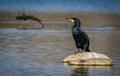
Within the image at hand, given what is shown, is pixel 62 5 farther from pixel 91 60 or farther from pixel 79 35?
pixel 91 60

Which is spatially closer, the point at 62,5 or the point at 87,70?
the point at 87,70

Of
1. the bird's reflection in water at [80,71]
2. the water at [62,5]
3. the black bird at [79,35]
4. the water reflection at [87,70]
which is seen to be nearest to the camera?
the bird's reflection in water at [80,71]

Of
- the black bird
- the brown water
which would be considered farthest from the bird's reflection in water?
the black bird

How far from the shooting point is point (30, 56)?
2583 centimetres

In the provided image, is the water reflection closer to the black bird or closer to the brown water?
the brown water

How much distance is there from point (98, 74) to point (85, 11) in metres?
48.8

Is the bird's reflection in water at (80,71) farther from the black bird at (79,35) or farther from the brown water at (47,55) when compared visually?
the black bird at (79,35)

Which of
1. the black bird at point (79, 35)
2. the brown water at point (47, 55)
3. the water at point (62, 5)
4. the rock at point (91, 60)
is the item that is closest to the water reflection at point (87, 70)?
the brown water at point (47, 55)

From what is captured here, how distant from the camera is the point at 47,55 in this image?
26312 mm

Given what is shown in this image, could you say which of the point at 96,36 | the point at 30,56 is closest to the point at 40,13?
the point at 96,36

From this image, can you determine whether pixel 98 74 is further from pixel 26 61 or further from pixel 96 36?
pixel 96 36

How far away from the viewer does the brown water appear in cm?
2127

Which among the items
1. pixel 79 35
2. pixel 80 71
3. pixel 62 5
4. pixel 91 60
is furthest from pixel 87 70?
pixel 62 5

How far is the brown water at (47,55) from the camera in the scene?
21266mm
